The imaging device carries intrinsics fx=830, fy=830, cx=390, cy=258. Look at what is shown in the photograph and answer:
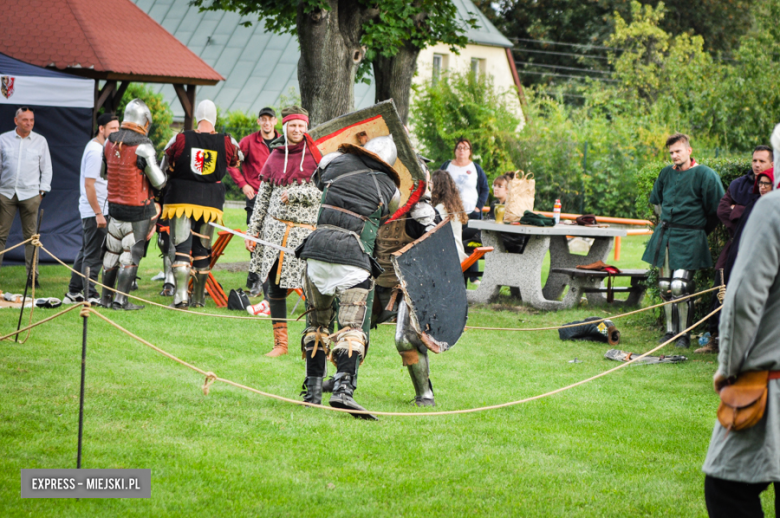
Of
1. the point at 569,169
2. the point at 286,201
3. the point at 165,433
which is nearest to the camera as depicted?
the point at 165,433

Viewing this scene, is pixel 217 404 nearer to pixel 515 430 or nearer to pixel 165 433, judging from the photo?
pixel 165 433

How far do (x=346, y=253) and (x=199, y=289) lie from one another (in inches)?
172

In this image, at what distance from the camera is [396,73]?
466 inches

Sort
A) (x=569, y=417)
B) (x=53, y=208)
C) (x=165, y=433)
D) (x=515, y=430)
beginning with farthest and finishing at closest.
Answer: (x=53, y=208), (x=569, y=417), (x=515, y=430), (x=165, y=433)

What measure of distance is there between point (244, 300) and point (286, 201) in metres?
2.54

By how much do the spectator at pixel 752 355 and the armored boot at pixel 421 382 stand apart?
2685 mm

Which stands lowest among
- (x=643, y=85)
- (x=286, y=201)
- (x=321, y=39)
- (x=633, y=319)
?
(x=633, y=319)

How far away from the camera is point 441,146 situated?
2073 cm

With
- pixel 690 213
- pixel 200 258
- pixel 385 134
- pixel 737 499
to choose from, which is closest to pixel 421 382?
pixel 385 134

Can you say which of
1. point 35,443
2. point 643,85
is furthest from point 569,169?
point 35,443

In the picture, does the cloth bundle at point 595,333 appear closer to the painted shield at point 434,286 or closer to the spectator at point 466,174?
the spectator at point 466,174

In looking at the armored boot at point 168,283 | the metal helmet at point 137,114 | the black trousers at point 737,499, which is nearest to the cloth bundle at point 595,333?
the armored boot at point 168,283

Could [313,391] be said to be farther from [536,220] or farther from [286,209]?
[536,220]

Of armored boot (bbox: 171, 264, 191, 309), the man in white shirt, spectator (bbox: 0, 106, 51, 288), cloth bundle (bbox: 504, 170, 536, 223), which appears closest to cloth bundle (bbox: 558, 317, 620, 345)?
cloth bundle (bbox: 504, 170, 536, 223)
